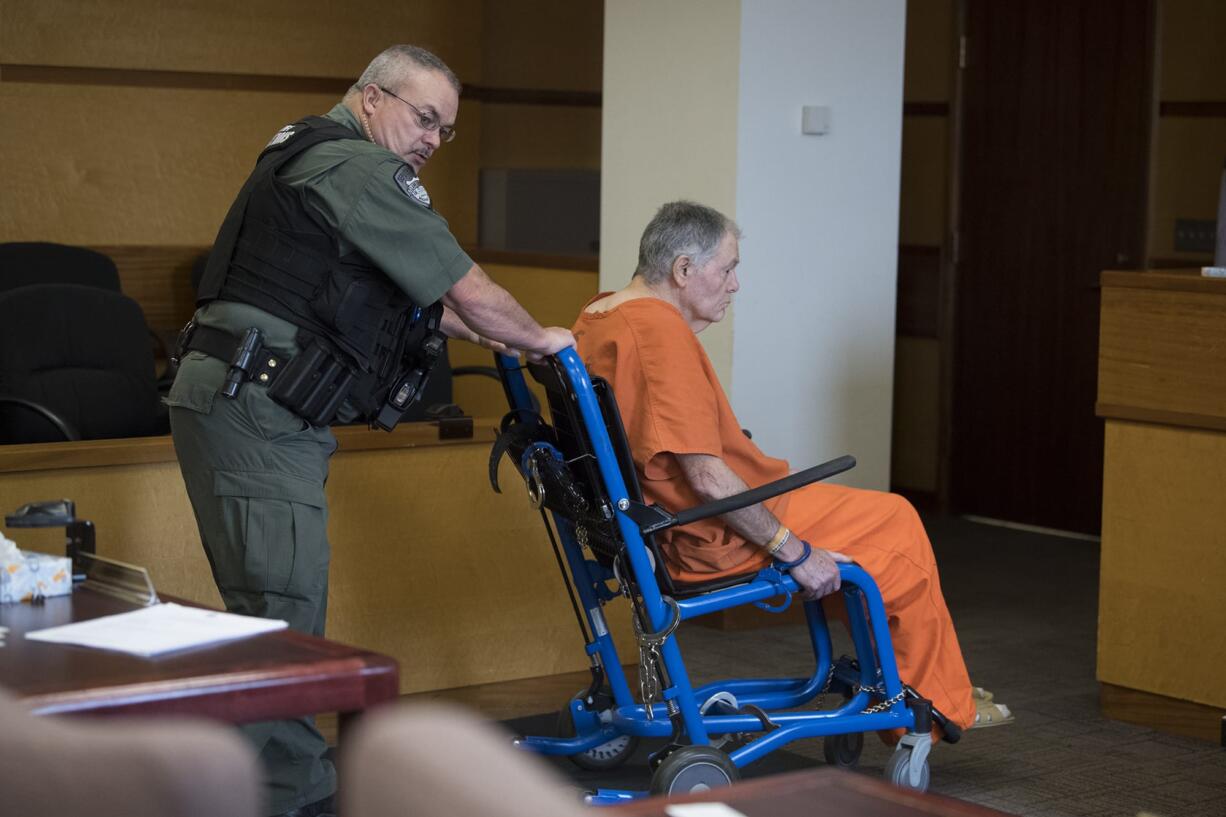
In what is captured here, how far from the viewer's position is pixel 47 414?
422 cm

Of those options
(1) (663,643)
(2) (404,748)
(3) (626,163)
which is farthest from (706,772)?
(3) (626,163)

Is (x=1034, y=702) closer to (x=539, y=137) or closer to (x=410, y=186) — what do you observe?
(x=410, y=186)

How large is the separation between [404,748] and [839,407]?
4242 millimetres

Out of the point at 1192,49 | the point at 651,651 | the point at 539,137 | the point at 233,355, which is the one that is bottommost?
the point at 651,651

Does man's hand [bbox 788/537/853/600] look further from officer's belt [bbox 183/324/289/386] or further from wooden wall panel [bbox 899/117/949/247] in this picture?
wooden wall panel [bbox 899/117/949/247]

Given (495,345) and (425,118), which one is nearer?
(425,118)

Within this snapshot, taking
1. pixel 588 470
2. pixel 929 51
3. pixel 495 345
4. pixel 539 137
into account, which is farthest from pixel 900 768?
pixel 539 137

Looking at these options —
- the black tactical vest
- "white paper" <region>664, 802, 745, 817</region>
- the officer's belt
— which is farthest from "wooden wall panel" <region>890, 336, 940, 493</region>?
"white paper" <region>664, 802, 745, 817</region>

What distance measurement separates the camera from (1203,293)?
145 inches

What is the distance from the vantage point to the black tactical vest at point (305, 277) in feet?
9.50

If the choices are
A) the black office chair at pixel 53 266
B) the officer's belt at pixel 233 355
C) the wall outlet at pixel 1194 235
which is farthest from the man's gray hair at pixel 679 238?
the wall outlet at pixel 1194 235

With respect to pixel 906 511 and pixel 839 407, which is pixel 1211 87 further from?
pixel 906 511

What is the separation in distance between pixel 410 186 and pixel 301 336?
0.31m

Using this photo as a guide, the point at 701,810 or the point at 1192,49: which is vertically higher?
the point at 1192,49
